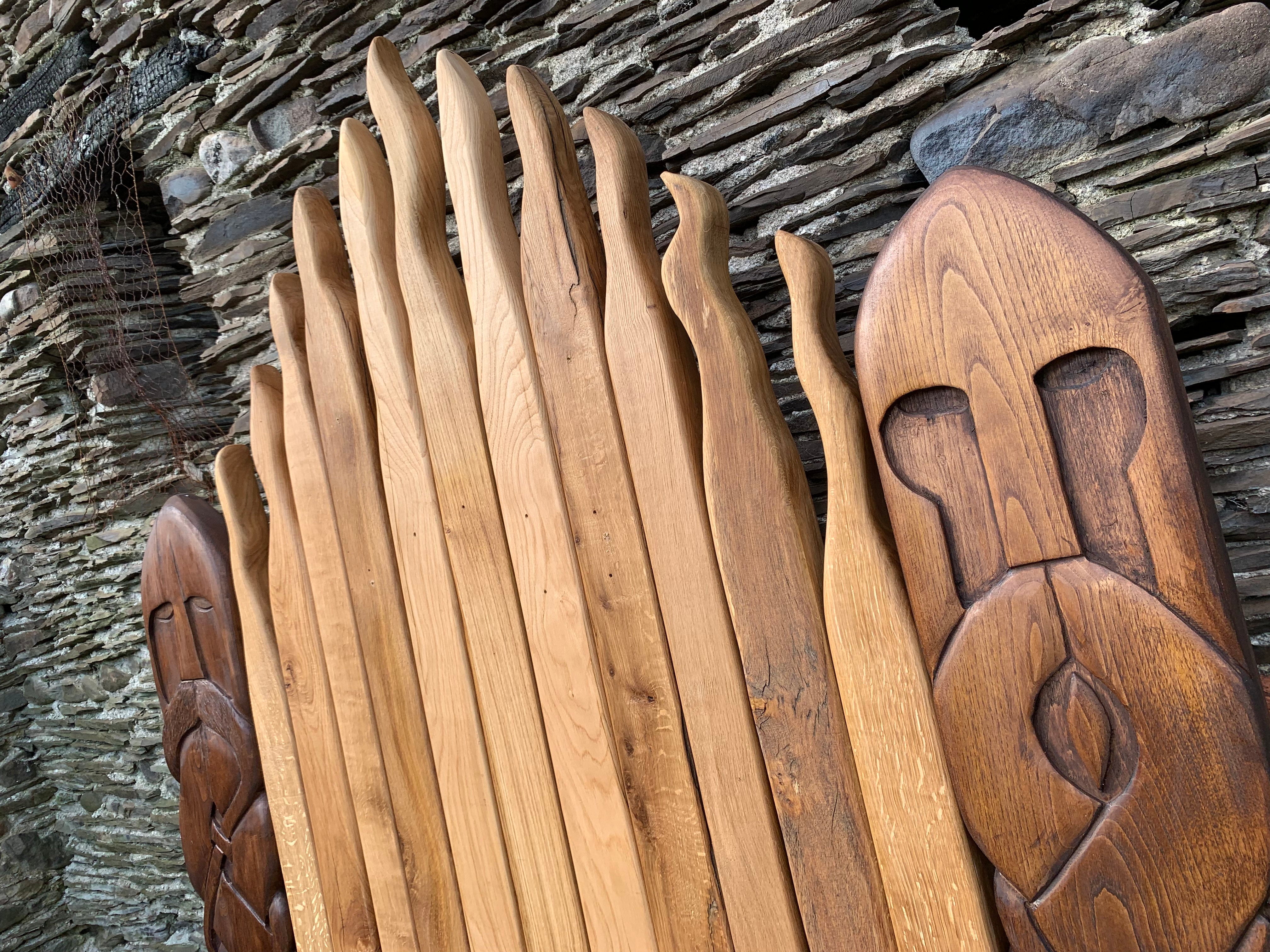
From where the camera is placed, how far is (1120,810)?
0.81 metres

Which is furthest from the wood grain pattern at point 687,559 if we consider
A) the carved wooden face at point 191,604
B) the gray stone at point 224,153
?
the gray stone at point 224,153

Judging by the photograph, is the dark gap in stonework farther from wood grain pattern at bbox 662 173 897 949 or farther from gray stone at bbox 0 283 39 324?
gray stone at bbox 0 283 39 324

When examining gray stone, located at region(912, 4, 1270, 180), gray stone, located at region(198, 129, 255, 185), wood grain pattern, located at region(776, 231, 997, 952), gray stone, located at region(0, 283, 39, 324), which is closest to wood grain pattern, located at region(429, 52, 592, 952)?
wood grain pattern, located at region(776, 231, 997, 952)

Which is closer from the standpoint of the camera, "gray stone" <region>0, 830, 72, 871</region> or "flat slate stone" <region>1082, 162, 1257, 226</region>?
"flat slate stone" <region>1082, 162, 1257, 226</region>

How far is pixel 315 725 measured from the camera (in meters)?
1.47

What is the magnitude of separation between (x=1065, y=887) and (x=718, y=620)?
43cm

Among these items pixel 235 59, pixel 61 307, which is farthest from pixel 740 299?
pixel 61 307

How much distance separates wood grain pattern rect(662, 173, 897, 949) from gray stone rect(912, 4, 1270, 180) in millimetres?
398

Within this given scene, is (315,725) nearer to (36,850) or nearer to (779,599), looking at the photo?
(779,599)

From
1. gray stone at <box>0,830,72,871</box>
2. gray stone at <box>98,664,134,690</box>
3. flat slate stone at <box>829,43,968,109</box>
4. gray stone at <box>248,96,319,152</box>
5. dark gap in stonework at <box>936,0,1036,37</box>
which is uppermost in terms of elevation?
gray stone at <box>248,96,319,152</box>

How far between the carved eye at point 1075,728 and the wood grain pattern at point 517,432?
0.55 meters

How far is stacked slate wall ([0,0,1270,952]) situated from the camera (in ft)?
3.57

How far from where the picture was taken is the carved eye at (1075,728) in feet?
2.70

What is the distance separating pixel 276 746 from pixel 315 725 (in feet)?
0.30
